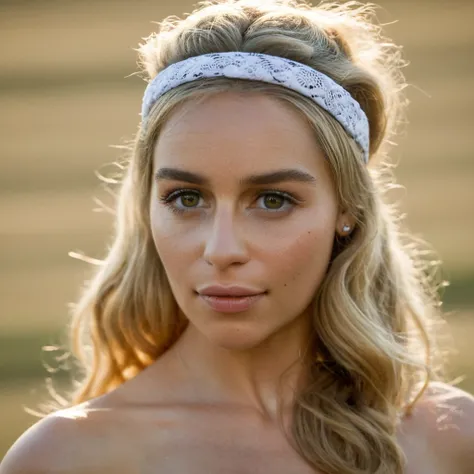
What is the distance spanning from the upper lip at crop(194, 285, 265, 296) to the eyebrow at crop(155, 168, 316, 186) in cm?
23

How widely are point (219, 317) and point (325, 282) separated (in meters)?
0.37

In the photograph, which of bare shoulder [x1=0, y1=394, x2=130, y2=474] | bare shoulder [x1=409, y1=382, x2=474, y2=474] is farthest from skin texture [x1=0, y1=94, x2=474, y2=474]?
bare shoulder [x1=409, y1=382, x2=474, y2=474]

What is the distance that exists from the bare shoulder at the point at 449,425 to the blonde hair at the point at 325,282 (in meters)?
0.05

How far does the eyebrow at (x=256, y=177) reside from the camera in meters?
2.76

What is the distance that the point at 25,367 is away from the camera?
18.9ft

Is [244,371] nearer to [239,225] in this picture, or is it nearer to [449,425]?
[239,225]

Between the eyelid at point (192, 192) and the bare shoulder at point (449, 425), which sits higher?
the eyelid at point (192, 192)

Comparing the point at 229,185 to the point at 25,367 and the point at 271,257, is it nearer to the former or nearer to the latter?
the point at 271,257

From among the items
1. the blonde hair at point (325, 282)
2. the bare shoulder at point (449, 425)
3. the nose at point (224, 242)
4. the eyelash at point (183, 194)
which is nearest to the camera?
the nose at point (224, 242)

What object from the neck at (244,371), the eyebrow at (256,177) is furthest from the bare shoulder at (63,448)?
the eyebrow at (256,177)

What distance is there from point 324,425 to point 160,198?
2.18ft

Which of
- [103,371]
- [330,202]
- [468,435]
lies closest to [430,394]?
[468,435]

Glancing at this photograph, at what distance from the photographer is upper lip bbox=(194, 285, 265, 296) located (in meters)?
2.72

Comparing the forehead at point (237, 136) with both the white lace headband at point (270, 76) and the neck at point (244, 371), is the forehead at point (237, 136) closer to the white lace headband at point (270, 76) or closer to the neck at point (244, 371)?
the white lace headband at point (270, 76)
